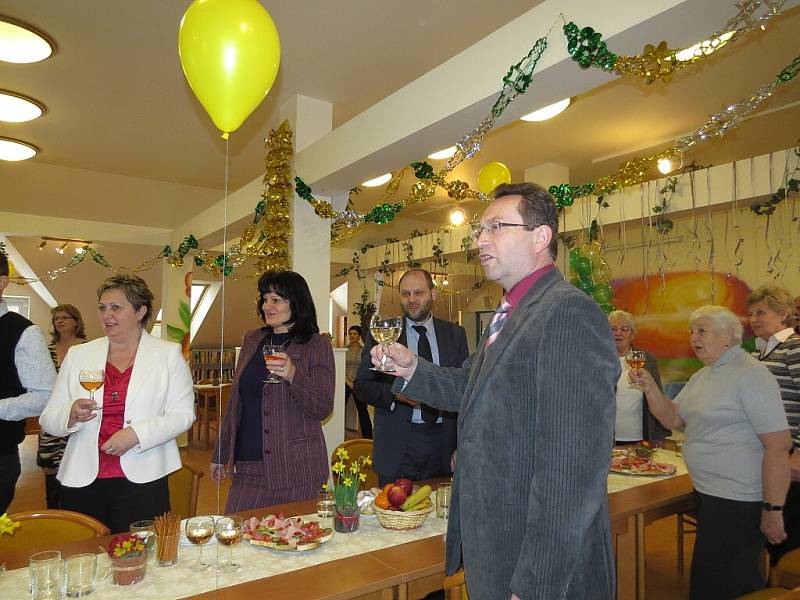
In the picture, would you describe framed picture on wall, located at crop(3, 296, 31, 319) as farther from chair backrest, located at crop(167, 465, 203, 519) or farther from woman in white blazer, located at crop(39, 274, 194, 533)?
woman in white blazer, located at crop(39, 274, 194, 533)

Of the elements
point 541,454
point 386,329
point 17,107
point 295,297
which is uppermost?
point 17,107

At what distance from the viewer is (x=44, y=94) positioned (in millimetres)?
4801

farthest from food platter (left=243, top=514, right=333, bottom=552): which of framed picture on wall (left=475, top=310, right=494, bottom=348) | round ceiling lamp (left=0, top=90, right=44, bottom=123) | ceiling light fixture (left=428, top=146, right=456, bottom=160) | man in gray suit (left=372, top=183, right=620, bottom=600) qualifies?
framed picture on wall (left=475, top=310, right=494, bottom=348)

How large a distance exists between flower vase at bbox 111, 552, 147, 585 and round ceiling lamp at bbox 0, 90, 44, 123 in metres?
4.31

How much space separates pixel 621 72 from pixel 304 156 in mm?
2629

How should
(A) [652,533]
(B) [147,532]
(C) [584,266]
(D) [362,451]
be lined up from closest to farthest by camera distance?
(B) [147,532] → (D) [362,451] → (C) [584,266] → (A) [652,533]

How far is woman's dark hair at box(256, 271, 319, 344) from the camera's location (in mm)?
2506

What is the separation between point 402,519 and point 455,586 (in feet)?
1.36

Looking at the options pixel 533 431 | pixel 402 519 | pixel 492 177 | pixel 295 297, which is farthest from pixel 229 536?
pixel 492 177

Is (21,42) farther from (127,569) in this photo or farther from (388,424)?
(127,569)

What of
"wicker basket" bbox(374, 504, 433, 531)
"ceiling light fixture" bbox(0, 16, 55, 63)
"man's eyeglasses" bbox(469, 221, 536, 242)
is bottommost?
"wicker basket" bbox(374, 504, 433, 531)

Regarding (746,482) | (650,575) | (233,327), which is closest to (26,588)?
(746,482)

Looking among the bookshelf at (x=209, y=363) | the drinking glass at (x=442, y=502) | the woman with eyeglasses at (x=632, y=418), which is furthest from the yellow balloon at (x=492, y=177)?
the bookshelf at (x=209, y=363)

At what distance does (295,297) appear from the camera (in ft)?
8.27
